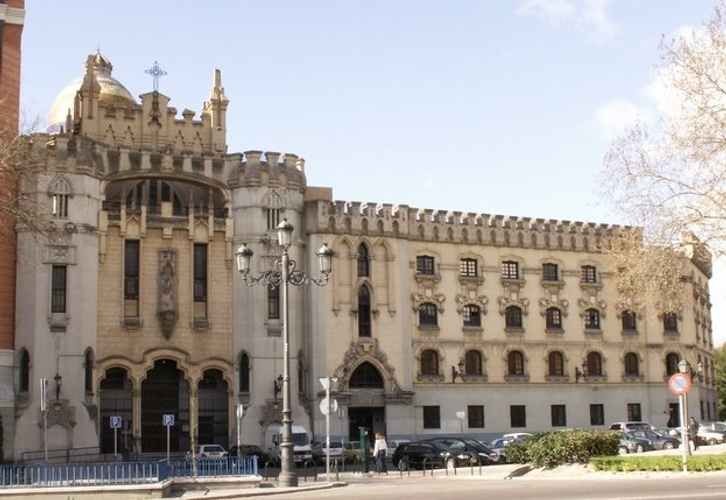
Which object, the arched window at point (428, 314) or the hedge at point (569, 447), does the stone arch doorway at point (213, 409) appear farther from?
the hedge at point (569, 447)

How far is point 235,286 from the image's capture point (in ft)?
185

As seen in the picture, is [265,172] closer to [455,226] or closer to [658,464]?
[455,226]

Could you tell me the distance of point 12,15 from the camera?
173ft

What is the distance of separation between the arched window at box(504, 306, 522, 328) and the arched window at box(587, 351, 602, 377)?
17.5 ft

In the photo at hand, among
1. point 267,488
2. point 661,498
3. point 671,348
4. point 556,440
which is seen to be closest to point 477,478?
point 556,440

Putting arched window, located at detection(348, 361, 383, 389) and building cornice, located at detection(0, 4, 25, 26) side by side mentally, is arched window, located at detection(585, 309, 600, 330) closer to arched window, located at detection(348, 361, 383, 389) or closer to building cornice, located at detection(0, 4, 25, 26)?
arched window, located at detection(348, 361, 383, 389)

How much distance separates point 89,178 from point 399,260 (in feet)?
58.2

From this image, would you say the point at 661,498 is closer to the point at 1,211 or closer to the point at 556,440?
the point at 556,440

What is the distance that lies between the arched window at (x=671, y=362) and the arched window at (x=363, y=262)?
21.7 meters

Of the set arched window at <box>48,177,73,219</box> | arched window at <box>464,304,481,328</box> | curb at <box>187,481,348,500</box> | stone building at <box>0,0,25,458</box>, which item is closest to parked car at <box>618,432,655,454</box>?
arched window at <box>464,304,481,328</box>

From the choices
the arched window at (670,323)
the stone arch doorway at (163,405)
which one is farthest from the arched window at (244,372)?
the arched window at (670,323)

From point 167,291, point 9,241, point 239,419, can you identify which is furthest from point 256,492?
point 9,241

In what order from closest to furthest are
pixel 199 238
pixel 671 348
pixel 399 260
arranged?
1. pixel 199 238
2. pixel 399 260
3. pixel 671 348

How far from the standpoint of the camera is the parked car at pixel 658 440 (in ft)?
161
